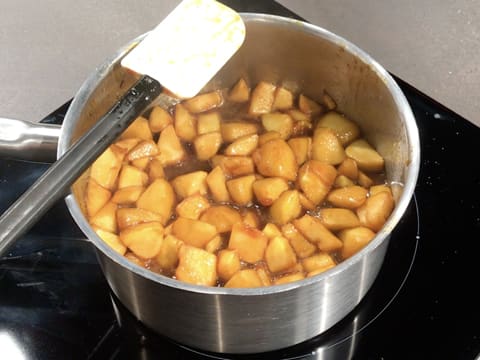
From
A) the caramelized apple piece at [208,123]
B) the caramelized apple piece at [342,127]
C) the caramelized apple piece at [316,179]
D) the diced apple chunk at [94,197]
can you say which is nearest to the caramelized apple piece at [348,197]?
the caramelized apple piece at [316,179]

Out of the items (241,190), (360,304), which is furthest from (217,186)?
(360,304)

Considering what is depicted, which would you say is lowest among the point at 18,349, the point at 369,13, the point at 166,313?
the point at 18,349

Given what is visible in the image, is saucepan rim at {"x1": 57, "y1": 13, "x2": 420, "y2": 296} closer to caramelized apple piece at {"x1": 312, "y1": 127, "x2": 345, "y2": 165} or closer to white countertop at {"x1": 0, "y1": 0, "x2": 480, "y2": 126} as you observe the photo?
caramelized apple piece at {"x1": 312, "y1": 127, "x2": 345, "y2": 165}

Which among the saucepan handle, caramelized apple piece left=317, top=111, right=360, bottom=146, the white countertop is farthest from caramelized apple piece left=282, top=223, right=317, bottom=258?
the white countertop

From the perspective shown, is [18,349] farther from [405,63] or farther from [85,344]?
[405,63]

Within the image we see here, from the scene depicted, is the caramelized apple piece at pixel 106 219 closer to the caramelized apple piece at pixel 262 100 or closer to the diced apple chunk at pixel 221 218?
the diced apple chunk at pixel 221 218

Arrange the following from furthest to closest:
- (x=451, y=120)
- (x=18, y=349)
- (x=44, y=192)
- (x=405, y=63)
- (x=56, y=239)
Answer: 1. (x=405, y=63)
2. (x=451, y=120)
3. (x=56, y=239)
4. (x=18, y=349)
5. (x=44, y=192)

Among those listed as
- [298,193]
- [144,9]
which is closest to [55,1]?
[144,9]
